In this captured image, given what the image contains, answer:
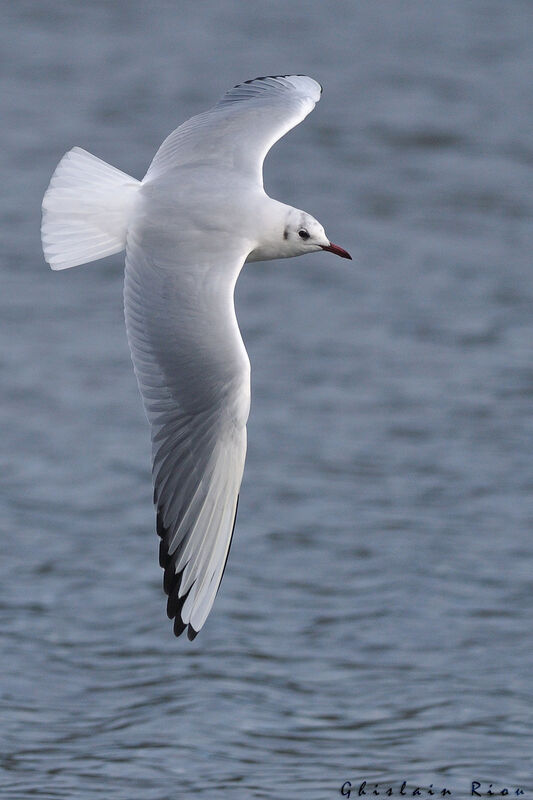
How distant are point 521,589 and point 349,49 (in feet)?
25.5

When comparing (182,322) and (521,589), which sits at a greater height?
(182,322)

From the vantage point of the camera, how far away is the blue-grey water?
6.77 m

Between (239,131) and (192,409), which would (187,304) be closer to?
(192,409)

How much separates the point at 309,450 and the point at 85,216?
12.5 ft

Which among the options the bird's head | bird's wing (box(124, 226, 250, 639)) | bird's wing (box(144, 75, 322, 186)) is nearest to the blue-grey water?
bird's wing (box(124, 226, 250, 639))

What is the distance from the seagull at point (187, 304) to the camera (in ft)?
17.0

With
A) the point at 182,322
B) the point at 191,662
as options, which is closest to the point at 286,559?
the point at 191,662

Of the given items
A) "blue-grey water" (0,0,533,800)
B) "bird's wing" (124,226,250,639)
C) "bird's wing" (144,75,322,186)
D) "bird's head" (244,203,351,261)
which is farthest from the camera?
"blue-grey water" (0,0,533,800)

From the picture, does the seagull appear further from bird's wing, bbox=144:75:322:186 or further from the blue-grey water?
the blue-grey water

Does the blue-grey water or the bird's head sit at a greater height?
the bird's head

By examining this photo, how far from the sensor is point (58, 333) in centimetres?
1034

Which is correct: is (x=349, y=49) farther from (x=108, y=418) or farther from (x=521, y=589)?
(x=521, y=589)

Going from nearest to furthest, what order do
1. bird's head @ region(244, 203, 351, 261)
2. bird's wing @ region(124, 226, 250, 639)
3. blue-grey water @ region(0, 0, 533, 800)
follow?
1. bird's wing @ region(124, 226, 250, 639)
2. bird's head @ region(244, 203, 351, 261)
3. blue-grey water @ region(0, 0, 533, 800)

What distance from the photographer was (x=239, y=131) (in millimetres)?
6012
